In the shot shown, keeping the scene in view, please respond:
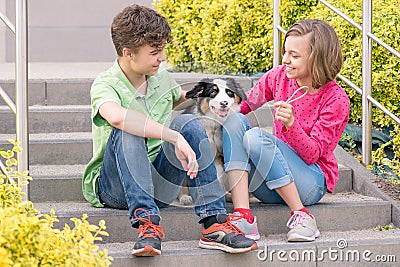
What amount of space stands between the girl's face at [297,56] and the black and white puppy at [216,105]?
0.84 ft

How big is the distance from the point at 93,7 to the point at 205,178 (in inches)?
175

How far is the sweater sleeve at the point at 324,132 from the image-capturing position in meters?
3.39

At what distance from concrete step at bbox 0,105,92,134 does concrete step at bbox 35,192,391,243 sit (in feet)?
2.72

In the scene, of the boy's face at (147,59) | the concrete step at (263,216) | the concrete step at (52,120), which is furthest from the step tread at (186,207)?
the concrete step at (52,120)

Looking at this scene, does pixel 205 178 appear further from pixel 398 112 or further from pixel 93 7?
pixel 93 7

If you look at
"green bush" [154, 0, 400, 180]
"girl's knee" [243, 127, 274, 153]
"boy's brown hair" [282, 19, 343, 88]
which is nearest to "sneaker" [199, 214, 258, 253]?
"girl's knee" [243, 127, 274, 153]

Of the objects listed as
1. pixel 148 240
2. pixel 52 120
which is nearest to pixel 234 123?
pixel 148 240

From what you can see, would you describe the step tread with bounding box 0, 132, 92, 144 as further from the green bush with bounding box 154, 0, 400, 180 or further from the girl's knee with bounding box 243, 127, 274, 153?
the girl's knee with bounding box 243, 127, 274, 153

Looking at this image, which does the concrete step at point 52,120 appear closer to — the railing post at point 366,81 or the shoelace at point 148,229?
the shoelace at point 148,229

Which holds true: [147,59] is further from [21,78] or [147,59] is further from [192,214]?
[192,214]

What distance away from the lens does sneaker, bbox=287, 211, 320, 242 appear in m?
3.30

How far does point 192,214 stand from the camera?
3.43 m

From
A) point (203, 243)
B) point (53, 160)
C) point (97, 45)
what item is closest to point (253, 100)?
point (203, 243)

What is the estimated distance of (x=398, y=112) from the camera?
181 inches
